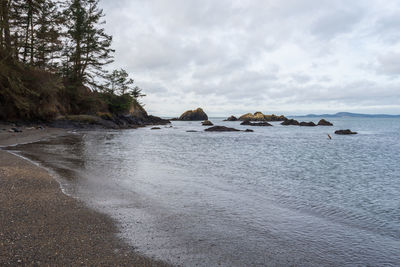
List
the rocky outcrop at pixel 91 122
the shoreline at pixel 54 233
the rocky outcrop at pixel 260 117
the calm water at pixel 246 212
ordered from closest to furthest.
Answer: the shoreline at pixel 54 233
the calm water at pixel 246 212
the rocky outcrop at pixel 91 122
the rocky outcrop at pixel 260 117

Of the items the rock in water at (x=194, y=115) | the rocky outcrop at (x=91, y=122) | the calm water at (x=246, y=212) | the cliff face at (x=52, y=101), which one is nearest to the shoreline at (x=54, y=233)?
the calm water at (x=246, y=212)

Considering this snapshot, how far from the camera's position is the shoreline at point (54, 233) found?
3391mm

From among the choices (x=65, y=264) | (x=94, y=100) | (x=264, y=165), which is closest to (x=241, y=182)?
(x=264, y=165)

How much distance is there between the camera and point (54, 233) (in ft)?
13.5

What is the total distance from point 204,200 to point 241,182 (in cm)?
301

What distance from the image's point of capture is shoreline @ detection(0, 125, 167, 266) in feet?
11.1

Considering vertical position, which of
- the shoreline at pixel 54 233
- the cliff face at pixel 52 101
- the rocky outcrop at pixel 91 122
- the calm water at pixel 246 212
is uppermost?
the cliff face at pixel 52 101

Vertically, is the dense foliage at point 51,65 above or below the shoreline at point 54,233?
above

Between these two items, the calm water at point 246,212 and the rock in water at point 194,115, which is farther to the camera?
the rock in water at point 194,115

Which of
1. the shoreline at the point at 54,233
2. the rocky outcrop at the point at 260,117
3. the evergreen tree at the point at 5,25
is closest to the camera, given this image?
the shoreline at the point at 54,233

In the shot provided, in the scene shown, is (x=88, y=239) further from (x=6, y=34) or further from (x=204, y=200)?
(x=6, y=34)

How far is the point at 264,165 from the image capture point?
13.9 meters

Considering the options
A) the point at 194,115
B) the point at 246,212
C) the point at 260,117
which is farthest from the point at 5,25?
the point at 260,117

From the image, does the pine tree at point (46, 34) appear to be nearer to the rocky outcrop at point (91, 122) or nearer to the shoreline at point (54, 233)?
the rocky outcrop at point (91, 122)
